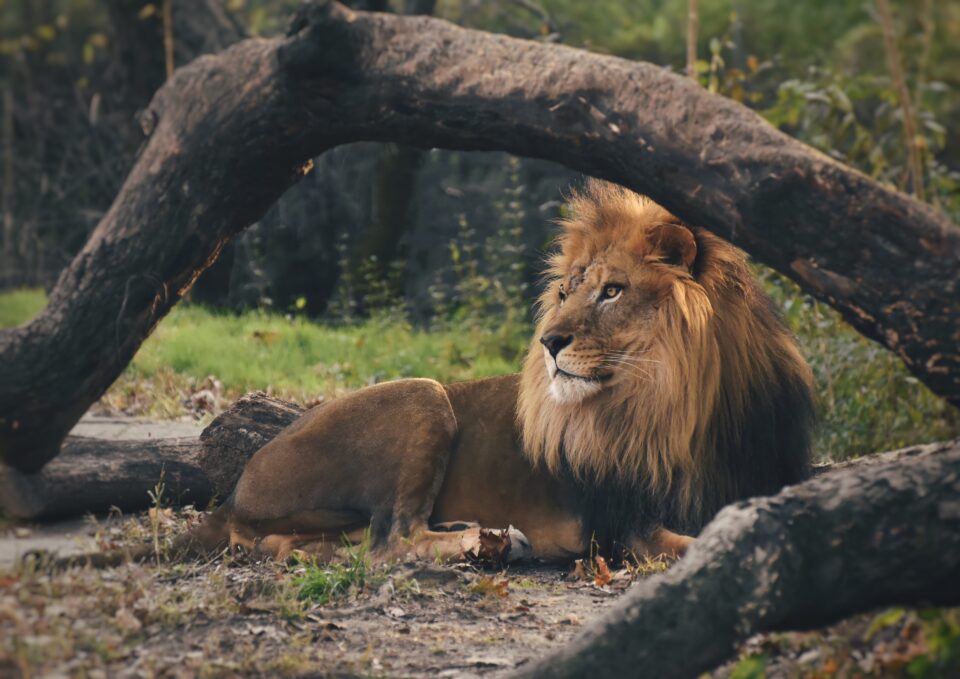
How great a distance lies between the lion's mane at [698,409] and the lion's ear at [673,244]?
38 millimetres

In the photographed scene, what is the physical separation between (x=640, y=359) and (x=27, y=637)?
2.33 m

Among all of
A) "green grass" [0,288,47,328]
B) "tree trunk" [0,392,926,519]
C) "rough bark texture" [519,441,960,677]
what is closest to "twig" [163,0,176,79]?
"green grass" [0,288,47,328]

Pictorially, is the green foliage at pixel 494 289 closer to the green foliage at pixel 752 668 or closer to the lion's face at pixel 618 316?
the lion's face at pixel 618 316

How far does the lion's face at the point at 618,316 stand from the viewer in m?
4.26

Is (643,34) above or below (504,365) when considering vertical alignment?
above

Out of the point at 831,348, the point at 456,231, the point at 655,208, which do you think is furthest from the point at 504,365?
the point at 655,208

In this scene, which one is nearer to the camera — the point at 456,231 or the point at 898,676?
the point at 898,676

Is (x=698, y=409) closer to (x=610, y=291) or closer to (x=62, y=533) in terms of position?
(x=610, y=291)

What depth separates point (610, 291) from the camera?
4332 millimetres

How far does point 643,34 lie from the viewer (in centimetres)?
1359

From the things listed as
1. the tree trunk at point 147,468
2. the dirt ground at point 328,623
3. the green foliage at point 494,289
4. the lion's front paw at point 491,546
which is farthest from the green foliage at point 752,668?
the green foliage at point 494,289

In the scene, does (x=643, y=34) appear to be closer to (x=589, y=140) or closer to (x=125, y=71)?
(x=125, y=71)

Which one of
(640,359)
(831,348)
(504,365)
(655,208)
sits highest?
(655,208)

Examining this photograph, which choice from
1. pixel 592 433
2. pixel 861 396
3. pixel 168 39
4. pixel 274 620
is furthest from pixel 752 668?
pixel 168 39
